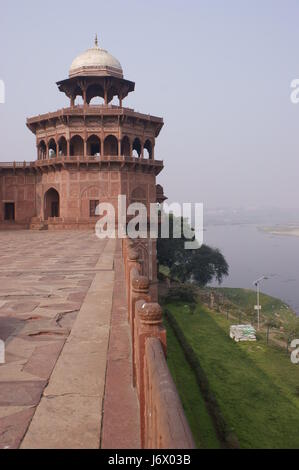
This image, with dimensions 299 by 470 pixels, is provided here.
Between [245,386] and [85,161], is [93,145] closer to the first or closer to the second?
[85,161]

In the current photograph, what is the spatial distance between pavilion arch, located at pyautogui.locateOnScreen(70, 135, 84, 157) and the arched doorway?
2.81 m

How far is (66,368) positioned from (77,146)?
25.5m

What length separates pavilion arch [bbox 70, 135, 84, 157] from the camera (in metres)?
27.3

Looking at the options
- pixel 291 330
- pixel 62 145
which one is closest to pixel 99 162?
pixel 62 145

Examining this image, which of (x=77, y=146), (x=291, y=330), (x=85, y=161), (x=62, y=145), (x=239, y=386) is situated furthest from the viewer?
(x=62, y=145)

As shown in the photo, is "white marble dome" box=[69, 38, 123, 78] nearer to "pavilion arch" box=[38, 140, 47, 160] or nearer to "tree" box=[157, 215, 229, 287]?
"pavilion arch" box=[38, 140, 47, 160]

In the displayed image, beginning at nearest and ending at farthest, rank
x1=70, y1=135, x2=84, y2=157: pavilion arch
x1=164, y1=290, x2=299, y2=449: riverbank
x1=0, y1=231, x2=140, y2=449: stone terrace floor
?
x1=0, y1=231, x2=140, y2=449: stone terrace floor, x1=164, y1=290, x2=299, y2=449: riverbank, x1=70, y1=135, x2=84, y2=157: pavilion arch

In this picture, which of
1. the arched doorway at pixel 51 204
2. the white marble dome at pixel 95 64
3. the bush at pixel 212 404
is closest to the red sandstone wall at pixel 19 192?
the arched doorway at pixel 51 204

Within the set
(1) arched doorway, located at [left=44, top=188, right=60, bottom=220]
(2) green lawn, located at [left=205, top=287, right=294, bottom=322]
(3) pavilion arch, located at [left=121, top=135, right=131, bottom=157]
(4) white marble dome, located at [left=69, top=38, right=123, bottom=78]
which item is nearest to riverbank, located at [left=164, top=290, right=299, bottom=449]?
(1) arched doorway, located at [left=44, top=188, right=60, bottom=220]

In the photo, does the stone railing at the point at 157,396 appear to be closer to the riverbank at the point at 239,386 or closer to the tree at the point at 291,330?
the riverbank at the point at 239,386

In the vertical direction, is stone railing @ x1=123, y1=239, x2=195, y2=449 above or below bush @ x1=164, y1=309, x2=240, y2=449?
above

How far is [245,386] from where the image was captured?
14281 mm

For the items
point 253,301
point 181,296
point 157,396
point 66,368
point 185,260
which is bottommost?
point 253,301
